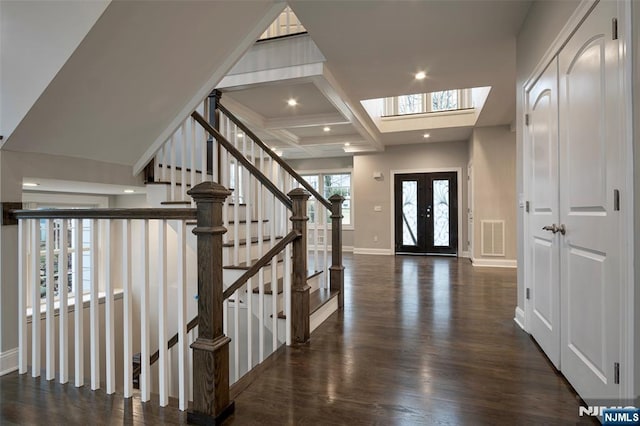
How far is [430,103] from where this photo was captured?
612 cm

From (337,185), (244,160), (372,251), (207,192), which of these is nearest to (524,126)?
(244,160)

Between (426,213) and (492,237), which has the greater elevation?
(426,213)

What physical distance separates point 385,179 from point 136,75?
19.5ft

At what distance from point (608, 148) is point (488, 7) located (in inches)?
71.2

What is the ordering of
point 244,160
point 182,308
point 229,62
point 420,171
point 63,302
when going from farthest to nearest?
point 420,171 < point 244,160 < point 229,62 < point 63,302 < point 182,308

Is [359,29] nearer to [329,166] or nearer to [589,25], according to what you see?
[589,25]

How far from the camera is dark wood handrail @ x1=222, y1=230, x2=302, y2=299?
2.00 m

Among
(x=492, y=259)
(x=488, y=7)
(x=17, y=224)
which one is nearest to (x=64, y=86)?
(x=17, y=224)

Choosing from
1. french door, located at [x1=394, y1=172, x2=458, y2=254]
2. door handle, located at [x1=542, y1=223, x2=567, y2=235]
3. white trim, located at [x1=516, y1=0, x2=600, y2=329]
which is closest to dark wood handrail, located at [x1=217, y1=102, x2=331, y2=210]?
white trim, located at [x1=516, y1=0, x2=600, y2=329]

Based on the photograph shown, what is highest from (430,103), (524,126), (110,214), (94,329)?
(430,103)

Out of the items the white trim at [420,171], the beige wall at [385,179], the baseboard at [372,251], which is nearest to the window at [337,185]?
the beige wall at [385,179]

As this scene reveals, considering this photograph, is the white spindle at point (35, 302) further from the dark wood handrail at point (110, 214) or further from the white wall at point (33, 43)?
the white wall at point (33, 43)

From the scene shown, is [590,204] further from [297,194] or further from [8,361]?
[8,361]

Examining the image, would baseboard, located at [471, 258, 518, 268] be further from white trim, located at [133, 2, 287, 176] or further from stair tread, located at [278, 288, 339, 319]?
white trim, located at [133, 2, 287, 176]
